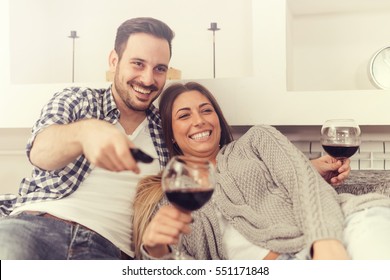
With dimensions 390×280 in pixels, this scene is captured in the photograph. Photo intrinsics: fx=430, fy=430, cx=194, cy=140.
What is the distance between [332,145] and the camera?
3.05ft

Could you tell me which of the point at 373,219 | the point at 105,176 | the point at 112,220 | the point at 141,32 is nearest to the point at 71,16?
the point at 141,32

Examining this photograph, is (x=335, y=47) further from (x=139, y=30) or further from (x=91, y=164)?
(x=91, y=164)

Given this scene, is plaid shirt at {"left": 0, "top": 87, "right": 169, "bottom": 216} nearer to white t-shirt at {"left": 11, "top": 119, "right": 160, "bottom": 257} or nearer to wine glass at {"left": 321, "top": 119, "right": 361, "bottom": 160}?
white t-shirt at {"left": 11, "top": 119, "right": 160, "bottom": 257}

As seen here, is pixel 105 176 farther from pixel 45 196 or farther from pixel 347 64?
pixel 347 64

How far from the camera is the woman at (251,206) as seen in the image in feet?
2.41

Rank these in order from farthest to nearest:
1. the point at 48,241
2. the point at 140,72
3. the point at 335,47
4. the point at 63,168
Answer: the point at 335,47 < the point at 140,72 < the point at 63,168 < the point at 48,241

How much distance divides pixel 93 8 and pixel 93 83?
0.24 m

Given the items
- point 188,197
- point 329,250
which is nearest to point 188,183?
point 188,197

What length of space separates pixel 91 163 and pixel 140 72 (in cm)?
25

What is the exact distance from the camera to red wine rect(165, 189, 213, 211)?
625 mm

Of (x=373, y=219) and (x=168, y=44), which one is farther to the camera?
(x=168, y=44)

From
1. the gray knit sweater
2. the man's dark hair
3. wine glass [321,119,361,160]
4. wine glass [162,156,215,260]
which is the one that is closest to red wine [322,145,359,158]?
wine glass [321,119,361,160]

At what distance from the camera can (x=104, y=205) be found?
955 millimetres
